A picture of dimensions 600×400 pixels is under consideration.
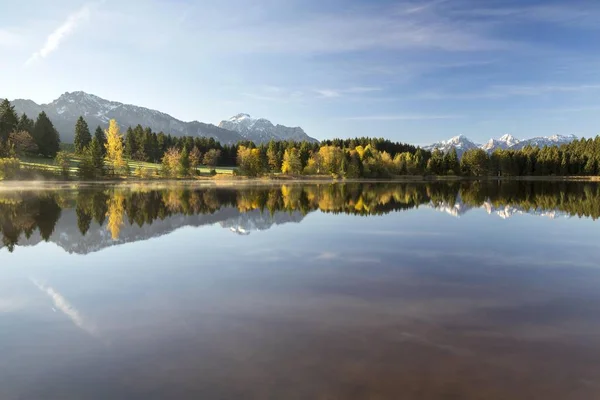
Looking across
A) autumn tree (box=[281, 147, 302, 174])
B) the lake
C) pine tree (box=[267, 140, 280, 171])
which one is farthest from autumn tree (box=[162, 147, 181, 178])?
the lake

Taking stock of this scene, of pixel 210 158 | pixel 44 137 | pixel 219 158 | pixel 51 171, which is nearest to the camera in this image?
pixel 51 171

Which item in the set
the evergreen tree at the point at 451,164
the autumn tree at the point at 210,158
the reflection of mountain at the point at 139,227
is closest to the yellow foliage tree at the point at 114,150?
the autumn tree at the point at 210,158

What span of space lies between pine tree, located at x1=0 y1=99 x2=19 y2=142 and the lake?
11438 cm

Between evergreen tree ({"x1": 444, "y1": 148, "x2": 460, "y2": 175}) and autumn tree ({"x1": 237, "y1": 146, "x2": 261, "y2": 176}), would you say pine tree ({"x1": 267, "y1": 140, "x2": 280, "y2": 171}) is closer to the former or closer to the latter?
autumn tree ({"x1": 237, "y1": 146, "x2": 261, "y2": 176})

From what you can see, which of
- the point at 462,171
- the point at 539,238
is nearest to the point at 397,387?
the point at 539,238

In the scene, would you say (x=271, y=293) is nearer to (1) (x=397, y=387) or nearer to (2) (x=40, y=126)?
(1) (x=397, y=387)

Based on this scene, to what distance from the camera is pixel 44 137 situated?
119 metres

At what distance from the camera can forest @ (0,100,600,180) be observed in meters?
104

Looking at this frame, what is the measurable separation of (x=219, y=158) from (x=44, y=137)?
7113cm

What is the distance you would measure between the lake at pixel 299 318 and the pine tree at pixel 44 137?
377 feet

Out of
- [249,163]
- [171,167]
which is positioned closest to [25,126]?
[171,167]

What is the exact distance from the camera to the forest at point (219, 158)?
104m

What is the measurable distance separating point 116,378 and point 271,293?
5701 millimetres

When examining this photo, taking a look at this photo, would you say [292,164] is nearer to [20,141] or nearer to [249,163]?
[249,163]
